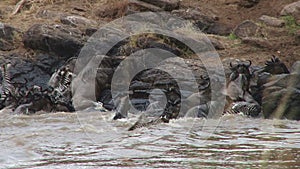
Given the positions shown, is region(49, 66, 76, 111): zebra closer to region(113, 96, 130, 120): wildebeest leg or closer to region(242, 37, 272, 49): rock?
region(113, 96, 130, 120): wildebeest leg

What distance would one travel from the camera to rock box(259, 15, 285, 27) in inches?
560

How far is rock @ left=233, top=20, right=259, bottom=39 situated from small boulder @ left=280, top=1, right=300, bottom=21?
1.05 m

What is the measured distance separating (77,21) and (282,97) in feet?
20.5

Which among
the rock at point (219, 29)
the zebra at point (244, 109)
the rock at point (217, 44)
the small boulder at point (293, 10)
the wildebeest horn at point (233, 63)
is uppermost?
the small boulder at point (293, 10)

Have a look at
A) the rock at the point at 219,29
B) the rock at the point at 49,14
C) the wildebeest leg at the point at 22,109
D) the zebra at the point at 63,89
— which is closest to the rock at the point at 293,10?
the rock at the point at 219,29

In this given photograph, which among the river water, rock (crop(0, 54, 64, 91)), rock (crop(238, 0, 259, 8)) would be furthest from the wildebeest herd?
rock (crop(238, 0, 259, 8))

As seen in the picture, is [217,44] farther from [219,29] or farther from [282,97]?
[282,97]

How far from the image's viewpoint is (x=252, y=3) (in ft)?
52.0

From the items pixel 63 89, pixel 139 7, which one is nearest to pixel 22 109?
pixel 63 89

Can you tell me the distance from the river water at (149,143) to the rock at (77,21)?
4864mm

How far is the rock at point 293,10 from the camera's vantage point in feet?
47.4

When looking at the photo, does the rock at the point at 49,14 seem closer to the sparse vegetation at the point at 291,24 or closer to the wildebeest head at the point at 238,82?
the sparse vegetation at the point at 291,24

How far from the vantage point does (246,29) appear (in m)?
14.1

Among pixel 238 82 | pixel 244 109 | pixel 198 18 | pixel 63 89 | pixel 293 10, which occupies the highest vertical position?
pixel 293 10
